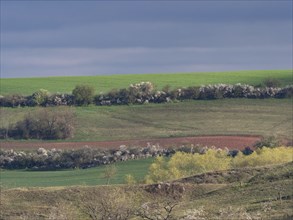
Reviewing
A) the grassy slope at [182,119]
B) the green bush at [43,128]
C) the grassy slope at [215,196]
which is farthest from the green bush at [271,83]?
the grassy slope at [215,196]

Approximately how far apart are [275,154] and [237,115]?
34133 mm

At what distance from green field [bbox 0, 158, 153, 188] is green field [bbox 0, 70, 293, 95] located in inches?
1380

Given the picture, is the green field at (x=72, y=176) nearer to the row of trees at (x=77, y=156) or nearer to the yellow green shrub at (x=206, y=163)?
the row of trees at (x=77, y=156)

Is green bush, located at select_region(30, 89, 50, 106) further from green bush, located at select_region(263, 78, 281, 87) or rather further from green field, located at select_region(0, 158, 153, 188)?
green field, located at select_region(0, 158, 153, 188)

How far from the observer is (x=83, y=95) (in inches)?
4220

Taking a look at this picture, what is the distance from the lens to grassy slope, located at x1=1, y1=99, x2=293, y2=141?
92.9 metres

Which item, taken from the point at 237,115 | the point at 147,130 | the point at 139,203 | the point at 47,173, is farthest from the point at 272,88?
the point at 139,203

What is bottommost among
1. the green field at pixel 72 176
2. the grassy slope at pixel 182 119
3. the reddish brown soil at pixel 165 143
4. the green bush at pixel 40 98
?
the green field at pixel 72 176

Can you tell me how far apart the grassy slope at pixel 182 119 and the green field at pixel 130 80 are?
9.90 m

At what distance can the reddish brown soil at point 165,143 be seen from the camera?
277ft

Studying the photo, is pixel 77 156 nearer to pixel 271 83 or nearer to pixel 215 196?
pixel 271 83

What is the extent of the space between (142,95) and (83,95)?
571cm

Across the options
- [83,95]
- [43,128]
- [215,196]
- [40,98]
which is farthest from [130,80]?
[215,196]

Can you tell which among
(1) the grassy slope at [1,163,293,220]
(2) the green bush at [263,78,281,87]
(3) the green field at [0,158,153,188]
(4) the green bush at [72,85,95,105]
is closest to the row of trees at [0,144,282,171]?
(3) the green field at [0,158,153,188]
